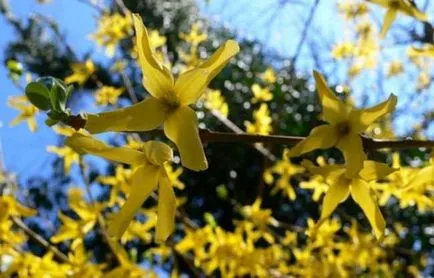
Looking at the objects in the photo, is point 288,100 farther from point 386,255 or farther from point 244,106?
point 386,255

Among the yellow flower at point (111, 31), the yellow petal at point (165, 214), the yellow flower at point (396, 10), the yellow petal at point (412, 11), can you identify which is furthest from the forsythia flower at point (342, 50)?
the yellow petal at point (165, 214)

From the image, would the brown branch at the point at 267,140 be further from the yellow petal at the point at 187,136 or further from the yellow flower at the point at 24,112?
the yellow flower at the point at 24,112

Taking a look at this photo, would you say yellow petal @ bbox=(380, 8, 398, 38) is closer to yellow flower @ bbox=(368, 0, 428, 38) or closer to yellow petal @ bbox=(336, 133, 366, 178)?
yellow flower @ bbox=(368, 0, 428, 38)

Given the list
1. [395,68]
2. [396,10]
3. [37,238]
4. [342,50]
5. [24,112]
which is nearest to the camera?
[396,10]

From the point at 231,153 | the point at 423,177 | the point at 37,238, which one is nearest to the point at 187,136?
the point at 423,177

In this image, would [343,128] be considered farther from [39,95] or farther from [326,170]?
[39,95]

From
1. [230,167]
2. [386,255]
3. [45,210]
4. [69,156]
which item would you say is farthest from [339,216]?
[45,210]

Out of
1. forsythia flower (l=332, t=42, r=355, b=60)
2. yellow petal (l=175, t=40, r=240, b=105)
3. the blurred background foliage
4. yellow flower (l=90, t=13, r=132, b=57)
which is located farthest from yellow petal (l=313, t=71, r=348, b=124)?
forsythia flower (l=332, t=42, r=355, b=60)
